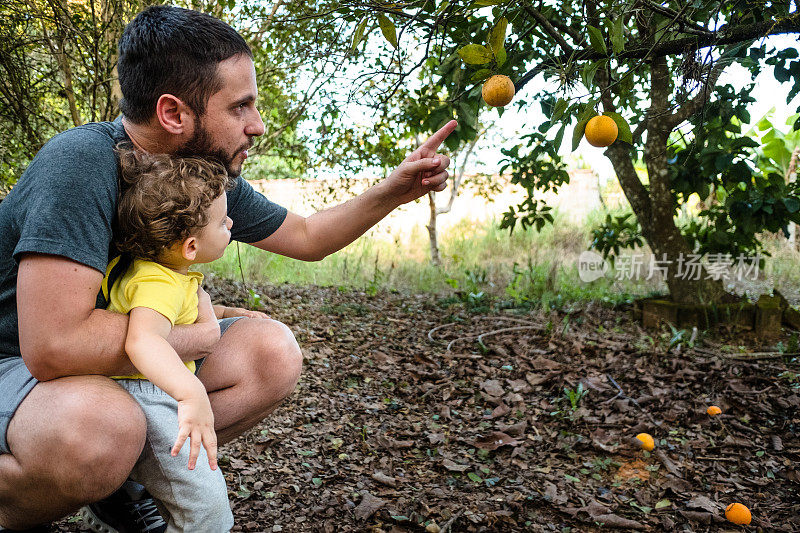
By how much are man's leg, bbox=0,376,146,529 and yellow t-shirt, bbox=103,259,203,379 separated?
127 mm

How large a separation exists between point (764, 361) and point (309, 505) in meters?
2.60

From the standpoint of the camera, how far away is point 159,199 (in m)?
1.33

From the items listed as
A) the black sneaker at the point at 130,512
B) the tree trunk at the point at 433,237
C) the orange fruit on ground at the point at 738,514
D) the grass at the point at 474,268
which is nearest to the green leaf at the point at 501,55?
the black sneaker at the point at 130,512

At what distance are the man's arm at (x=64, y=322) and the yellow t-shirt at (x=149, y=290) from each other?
0.05 metres

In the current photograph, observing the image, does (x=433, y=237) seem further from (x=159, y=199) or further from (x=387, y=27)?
(x=159, y=199)

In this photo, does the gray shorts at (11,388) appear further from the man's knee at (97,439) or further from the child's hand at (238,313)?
the child's hand at (238,313)

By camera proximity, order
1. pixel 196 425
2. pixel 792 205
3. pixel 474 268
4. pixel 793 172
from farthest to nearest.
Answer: pixel 793 172
pixel 474 268
pixel 792 205
pixel 196 425

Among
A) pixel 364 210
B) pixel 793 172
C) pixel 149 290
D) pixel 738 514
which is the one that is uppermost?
pixel 793 172

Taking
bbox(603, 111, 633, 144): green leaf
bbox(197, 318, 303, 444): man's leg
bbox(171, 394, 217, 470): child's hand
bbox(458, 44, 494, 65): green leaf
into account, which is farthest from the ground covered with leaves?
bbox(458, 44, 494, 65): green leaf

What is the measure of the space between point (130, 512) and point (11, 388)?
1.59ft

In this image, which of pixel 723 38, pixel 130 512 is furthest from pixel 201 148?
pixel 723 38

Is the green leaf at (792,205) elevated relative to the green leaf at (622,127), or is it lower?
elevated

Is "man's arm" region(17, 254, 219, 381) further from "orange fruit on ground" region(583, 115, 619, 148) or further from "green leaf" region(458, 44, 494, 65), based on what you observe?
"orange fruit on ground" region(583, 115, 619, 148)

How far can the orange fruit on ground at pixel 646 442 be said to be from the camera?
241 centimetres
